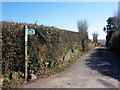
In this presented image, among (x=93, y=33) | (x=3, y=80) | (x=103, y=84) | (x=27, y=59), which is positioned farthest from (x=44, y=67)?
(x=93, y=33)

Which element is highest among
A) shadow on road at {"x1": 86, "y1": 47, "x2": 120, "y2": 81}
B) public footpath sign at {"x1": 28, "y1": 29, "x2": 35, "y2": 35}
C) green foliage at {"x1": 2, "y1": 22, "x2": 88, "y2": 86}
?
public footpath sign at {"x1": 28, "y1": 29, "x2": 35, "y2": 35}

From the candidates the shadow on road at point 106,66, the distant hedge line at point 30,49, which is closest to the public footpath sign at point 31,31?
the distant hedge line at point 30,49

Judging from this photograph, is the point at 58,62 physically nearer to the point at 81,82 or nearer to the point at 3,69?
the point at 81,82

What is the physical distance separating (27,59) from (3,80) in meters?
1.16

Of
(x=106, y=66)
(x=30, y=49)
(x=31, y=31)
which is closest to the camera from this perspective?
(x=31, y=31)

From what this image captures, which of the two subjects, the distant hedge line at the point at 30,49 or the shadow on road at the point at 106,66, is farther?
the shadow on road at the point at 106,66

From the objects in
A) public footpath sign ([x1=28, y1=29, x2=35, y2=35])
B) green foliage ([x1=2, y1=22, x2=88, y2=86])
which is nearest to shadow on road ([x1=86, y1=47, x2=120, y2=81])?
green foliage ([x1=2, y1=22, x2=88, y2=86])

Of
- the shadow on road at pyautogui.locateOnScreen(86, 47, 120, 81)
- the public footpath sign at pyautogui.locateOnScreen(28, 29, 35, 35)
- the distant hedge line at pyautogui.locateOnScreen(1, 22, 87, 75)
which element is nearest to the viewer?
the distant hedge line at pyautogui.locateOnScreen(1, 22, 87, 75)

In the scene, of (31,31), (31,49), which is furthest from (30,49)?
(31,31)

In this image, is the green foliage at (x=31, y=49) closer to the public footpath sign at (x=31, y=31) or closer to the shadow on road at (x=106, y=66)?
the public footpath sign at (x=31, y=31)

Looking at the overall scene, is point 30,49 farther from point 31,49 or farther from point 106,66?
point 106,66

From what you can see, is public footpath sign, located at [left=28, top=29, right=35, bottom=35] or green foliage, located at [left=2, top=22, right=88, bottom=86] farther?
public footpath sign, located at [left=28, top=29, right=35, bottom=35]

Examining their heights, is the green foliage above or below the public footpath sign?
below

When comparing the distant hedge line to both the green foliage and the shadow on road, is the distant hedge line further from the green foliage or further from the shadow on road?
the shadow on road
